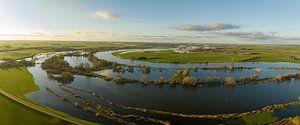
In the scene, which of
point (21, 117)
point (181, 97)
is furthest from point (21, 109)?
point (181, 97)

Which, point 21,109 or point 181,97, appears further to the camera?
point 181,97

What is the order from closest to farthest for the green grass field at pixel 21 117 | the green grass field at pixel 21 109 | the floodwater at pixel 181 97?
the green grass field at pixel 21 117 → the green grass field at pixel 21 109 → the floodwater at pixel 181 97

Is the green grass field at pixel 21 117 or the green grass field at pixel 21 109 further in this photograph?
the green grass field at pixel 21 109

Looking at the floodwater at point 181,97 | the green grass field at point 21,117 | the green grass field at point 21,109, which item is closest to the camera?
the green grass field at point 21,117

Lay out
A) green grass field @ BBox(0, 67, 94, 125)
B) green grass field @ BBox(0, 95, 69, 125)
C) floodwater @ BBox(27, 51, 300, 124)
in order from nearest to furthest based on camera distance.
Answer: green grass field @ BBox(0, 95, 69, 125) → green grass field @ BBox(0, 67, 94, 125) → floodwater @ BBox(27, 51, 300, 124)

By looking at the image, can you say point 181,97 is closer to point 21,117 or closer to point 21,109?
point 21,117

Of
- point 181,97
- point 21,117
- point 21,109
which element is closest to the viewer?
point 21,117

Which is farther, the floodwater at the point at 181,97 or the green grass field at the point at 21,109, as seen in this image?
the floodwater at the point at 181,97

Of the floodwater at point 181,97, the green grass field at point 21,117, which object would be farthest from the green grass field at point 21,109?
the floodwater at point 181,97

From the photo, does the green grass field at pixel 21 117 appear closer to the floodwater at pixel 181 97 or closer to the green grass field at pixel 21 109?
the green grass field at pixel 21 109

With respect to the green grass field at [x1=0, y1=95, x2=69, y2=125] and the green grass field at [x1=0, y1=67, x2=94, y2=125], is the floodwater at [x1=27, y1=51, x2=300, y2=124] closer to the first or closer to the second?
the green grass field at [x1=0, y1=67, x2=94, y2=125]

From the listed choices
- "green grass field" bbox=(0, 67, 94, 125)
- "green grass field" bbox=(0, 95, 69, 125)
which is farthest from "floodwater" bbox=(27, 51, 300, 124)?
"green grass field" bbox=(0, 95, 69, 125)

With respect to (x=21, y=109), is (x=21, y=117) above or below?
below
